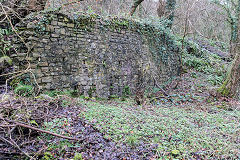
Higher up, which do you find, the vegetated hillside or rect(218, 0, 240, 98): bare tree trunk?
rect(218, 0, 240, 98): bare tree trunk

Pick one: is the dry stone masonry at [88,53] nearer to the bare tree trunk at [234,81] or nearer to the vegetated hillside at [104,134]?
the vegetated hillside at [104,134]

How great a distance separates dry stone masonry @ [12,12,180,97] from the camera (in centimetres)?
530

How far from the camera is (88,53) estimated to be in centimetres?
656

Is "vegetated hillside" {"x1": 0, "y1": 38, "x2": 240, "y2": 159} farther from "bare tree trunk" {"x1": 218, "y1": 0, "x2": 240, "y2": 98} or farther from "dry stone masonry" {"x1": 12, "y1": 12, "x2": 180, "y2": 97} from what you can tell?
"bare tree trunk" {"x1": 218, "y1": 0, "x2": 240, "y2": 98}

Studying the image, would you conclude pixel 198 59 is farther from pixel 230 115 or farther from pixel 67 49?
pixel 67 49

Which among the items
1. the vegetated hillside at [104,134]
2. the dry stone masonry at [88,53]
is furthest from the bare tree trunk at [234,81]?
the dry stone masonry at [88,53]

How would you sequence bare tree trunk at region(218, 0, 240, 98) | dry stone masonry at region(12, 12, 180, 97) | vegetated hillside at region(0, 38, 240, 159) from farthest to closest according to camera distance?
bare tree trunk at region(218, 0, 240, 98) → dry stone masonry at region(12, 12, 180, 97) → vegetated hillside at region(0, 38, 240, 159)

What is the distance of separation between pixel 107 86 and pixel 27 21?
3536mm

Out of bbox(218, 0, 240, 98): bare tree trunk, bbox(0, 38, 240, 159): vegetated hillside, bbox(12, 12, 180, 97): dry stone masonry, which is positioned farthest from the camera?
bbox(218, 0, 240, 98): bare tree trunk

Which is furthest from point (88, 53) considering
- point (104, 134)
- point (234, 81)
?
point (234, 81)

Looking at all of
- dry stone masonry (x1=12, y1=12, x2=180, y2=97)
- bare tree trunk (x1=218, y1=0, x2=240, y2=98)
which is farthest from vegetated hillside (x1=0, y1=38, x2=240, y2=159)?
bare tree trunk (x1=218, y1=0, x2=240, y2=98)

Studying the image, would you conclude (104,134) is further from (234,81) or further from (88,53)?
(234,81)

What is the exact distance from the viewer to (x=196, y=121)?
16.1 ft

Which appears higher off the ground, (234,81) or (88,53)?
(88,53)
